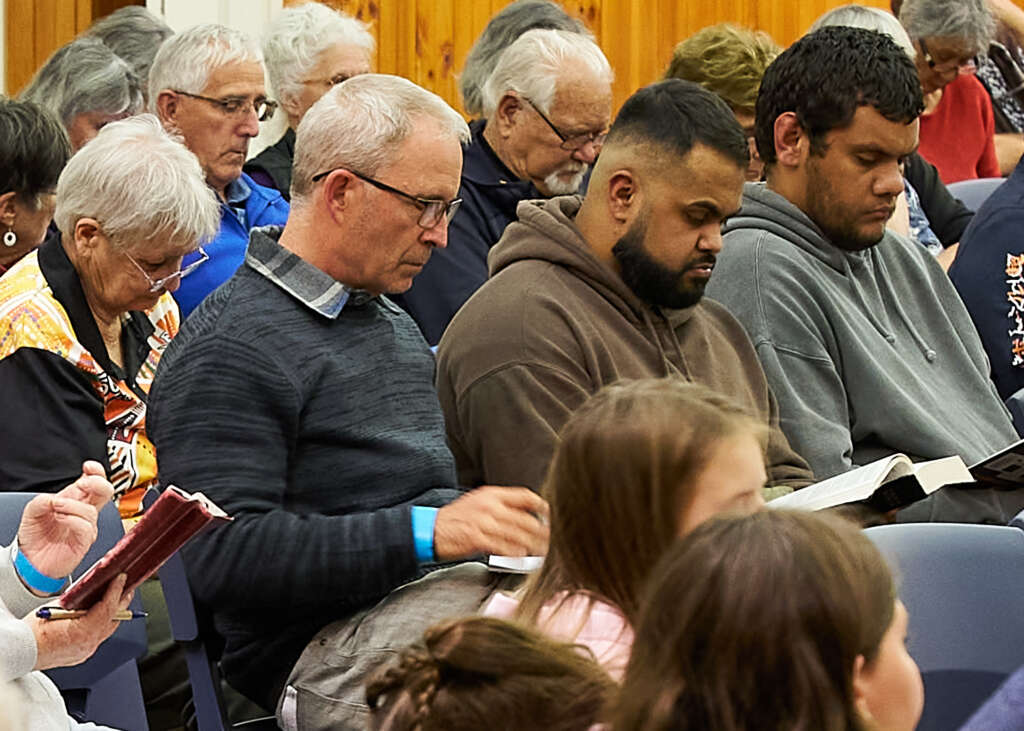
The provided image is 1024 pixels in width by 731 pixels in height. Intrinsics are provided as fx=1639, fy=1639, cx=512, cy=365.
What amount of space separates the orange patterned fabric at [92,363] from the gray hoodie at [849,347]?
111 cm

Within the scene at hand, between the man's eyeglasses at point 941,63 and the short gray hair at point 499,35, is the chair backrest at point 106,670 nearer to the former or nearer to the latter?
the short gray hair at point 499,35

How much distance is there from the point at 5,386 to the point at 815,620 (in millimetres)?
1884

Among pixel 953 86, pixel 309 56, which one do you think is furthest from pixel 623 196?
pixel 953 86

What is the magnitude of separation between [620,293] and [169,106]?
1612 mm

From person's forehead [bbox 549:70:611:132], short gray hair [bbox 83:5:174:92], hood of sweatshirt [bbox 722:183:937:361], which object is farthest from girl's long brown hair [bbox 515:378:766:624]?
short gray hair [bbox 83:5:174:92]

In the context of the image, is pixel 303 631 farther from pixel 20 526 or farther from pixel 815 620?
pixel 815 620

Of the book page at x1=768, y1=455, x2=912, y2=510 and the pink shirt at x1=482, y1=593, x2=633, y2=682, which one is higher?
the pink shirt at x1=482, y1=593, x2=633, y2=682

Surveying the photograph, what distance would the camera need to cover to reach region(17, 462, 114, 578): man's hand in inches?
79.8

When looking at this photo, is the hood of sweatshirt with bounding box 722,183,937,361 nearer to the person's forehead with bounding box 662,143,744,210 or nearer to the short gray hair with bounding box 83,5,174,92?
the person's forehead with bounding box 662,143,744,210

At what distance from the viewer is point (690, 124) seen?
2779 mm

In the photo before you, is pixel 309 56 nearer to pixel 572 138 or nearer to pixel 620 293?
pixel 572 138

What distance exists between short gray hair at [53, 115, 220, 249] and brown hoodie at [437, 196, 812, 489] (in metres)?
0.57

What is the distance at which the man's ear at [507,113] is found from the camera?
4004mm

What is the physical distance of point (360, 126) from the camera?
2.52 meters
